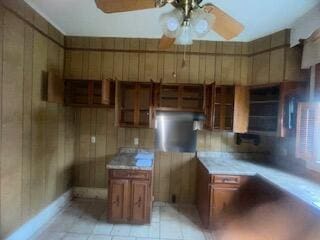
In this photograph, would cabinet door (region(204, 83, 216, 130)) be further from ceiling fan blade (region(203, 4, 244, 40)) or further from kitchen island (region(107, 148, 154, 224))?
ceiling fan blade (region(203, 4, 244, 40))

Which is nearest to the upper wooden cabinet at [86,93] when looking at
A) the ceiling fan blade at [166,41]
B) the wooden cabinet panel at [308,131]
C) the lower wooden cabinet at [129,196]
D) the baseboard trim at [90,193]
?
the lower wooden cabinet at [129,196]

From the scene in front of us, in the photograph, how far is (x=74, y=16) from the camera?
3400mm

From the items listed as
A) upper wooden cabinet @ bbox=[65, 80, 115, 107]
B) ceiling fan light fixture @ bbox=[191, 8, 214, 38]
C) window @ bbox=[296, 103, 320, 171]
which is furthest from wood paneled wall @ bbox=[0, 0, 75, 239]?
window @ bbox=[296, 103, 320, 171]

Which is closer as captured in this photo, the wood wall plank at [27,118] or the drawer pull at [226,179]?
the wood wall plank at [27,118]

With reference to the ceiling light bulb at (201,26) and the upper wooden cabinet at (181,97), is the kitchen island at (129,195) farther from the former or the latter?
the ceiling light bulb at (201,26)

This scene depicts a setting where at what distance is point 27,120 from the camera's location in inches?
121

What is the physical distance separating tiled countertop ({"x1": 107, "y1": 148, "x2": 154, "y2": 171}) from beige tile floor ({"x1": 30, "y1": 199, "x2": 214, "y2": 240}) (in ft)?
2.64

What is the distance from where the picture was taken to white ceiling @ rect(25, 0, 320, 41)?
2.88m

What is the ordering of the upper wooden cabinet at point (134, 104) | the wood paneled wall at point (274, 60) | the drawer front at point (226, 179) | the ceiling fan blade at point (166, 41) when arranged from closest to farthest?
the ceiling fan blade at point (166, 41) < the drawer front at point (226, 179) < the wood paneled wall at point (274, 60) < the upper wooden cabinet at point (134, 104)

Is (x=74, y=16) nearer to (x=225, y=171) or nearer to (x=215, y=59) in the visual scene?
(x=215, y=59)

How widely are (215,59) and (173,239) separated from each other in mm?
2789

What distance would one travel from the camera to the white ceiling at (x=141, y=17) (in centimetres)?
288

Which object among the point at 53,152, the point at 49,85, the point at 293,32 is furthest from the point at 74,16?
the point at 293,32

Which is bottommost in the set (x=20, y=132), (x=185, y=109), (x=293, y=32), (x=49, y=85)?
(x=20, y=132)
